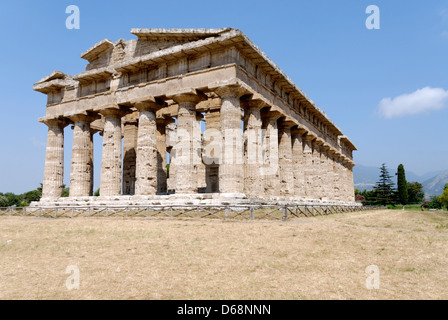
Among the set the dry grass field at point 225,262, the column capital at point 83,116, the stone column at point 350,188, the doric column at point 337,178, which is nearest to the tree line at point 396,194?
the stone column at point 350,188

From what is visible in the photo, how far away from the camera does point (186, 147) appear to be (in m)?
23.7

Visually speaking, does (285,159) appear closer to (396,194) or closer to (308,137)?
(308,137)

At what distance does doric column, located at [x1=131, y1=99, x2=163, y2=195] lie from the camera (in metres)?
25.1

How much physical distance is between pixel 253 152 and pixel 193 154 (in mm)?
4412

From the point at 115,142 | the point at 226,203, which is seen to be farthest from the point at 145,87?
the point at 226,203

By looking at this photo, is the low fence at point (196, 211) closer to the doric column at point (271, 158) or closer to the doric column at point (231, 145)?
the doric column at point (231, 145)

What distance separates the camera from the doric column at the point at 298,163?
3256 cm

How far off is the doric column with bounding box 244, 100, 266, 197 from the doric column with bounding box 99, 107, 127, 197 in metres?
11.0

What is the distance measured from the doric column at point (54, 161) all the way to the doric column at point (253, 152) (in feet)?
59.3

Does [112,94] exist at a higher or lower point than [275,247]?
higher

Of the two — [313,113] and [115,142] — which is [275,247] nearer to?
[115,142]

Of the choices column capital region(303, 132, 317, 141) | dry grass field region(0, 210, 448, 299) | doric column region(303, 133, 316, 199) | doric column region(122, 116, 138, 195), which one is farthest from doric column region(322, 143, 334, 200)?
dry grass field region(0, 210, 448, 299)

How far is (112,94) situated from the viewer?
28297 millimetres
